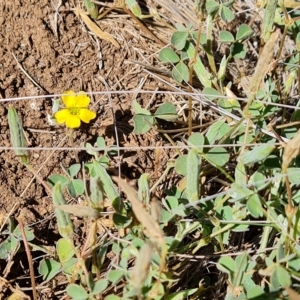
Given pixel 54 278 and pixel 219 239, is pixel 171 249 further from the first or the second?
pixel 54 278

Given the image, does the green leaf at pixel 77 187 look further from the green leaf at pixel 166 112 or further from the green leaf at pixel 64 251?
the green leaf at pixel 166 112

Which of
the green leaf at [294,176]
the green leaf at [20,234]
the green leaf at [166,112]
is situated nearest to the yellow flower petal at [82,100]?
the green leaf at [166,112]

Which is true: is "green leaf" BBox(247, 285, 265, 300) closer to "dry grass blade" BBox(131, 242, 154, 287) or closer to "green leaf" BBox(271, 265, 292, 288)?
"green leaf" BBox(271, 265, 292, 288)

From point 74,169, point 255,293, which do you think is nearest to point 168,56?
point 74,169

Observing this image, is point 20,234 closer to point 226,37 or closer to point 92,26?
point 92,26

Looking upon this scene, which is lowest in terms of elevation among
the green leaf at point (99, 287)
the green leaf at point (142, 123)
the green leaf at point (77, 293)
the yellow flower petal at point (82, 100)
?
the green leaf at point (77, 293)

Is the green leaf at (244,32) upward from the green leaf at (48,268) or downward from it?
upward

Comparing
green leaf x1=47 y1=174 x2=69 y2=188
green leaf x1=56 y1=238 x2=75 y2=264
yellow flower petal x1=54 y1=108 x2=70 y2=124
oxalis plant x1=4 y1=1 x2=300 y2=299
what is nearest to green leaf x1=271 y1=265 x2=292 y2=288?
oxalis plant x1=4 y1=1 x2=300 y2=299
